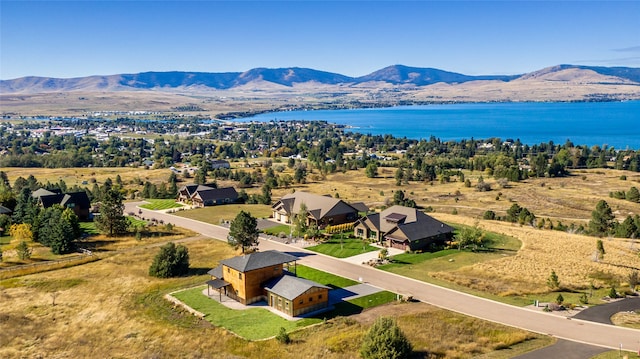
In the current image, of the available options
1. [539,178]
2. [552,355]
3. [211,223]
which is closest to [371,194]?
[211,223]

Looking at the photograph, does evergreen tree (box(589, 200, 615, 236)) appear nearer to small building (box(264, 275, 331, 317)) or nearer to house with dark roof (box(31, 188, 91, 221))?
small building (box(264, 275, 331, 317))

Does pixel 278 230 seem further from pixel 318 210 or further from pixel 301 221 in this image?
pixel 318 210

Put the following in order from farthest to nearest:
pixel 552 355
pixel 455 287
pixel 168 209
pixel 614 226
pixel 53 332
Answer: pixel 168 209 → pixel 614 226 → pixel 455 287 → pixel 53 332 → pixel 552 355

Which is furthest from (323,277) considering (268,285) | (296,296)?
(296,296)

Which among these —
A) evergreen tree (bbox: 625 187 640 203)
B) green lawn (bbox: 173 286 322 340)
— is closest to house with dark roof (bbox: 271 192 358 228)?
green lawn (bbox: 173 286 322 340)

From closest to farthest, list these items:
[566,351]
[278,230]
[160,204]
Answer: [566,351]
[278,230]
[160,204]

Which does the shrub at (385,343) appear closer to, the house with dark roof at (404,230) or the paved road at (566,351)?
the paved road at (566,351)

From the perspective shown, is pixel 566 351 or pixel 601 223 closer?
pixel 566 351

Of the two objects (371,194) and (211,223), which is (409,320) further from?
(371,194)
